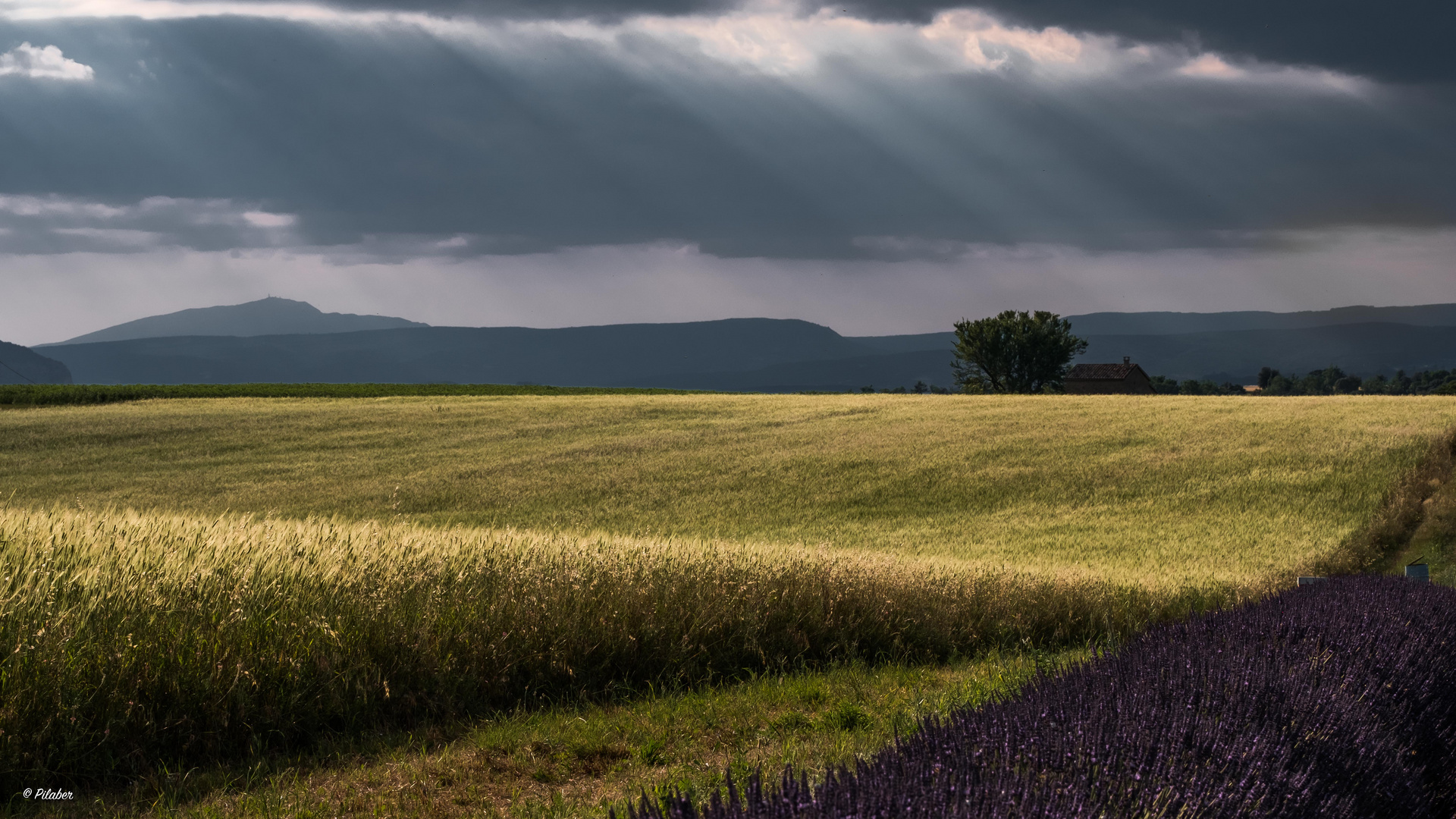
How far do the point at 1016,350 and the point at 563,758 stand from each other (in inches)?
3851

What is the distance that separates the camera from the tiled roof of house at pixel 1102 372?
122562mm

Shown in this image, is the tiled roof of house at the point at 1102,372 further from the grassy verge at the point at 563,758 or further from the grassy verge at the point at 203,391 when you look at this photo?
the grassy verge at the point at 563,758

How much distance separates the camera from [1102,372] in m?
128

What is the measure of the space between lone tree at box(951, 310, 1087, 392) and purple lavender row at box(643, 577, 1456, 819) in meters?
94.7

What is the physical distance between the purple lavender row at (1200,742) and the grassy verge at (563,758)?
0.66 metres

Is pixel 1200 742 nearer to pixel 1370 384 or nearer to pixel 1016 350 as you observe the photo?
pixel 1016 350

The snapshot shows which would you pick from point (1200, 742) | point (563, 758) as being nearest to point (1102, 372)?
point (563, 758)

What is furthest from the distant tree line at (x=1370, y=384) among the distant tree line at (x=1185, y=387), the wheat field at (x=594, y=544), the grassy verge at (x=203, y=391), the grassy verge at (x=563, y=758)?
the grassy verge at (x=563, y=758)

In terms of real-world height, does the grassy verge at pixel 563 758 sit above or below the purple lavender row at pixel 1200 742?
below

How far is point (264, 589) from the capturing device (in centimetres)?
541

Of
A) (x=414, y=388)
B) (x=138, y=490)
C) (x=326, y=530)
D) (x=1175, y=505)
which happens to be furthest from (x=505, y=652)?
(x=414, y=388)

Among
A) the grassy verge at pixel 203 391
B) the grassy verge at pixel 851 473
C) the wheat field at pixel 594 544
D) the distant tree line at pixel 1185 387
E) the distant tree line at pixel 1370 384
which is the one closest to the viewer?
the wheat field at pixel 594 544

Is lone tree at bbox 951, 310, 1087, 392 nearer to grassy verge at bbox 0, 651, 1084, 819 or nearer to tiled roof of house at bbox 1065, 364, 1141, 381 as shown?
tiled roof of house at bbox 1065, 364, 1141, 381

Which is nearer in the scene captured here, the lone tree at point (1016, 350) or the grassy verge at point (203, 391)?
the grassy verge at point (203, 391)
